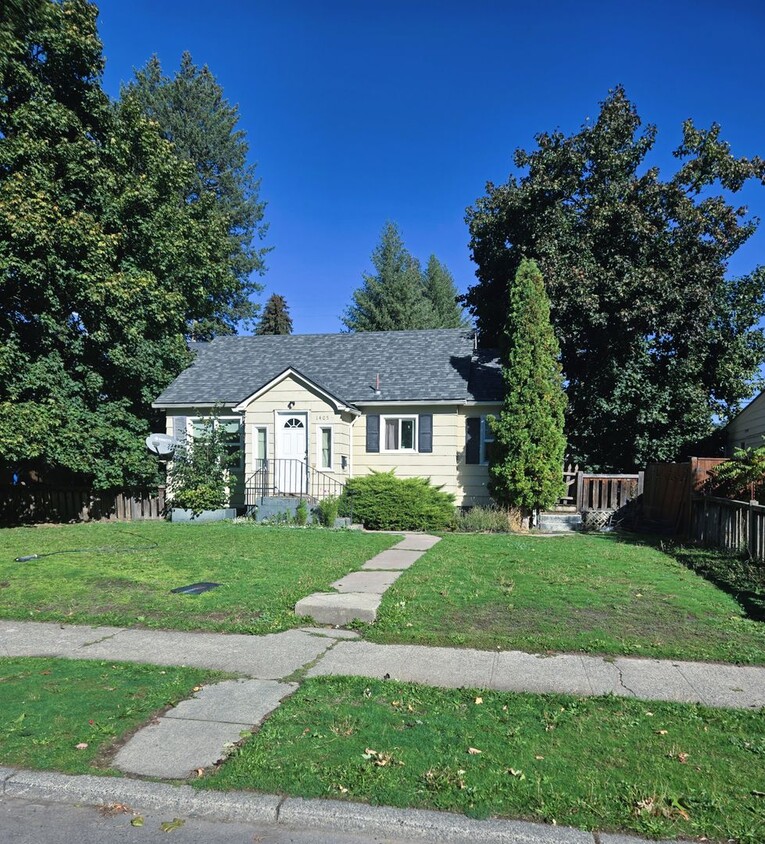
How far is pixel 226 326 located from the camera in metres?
33.7

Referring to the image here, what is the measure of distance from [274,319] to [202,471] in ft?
120

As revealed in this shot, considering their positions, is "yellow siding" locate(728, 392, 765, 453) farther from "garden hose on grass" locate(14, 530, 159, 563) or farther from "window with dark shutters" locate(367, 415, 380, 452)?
"garden hose on grass" locate(14, 530, 159, 563)

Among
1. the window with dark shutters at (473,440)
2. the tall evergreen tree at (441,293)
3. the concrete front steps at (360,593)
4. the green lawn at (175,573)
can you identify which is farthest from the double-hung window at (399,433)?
the tall evergreen tree at (441,293)

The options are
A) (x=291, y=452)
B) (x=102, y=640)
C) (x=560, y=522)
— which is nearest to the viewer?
(x=102, y=640)

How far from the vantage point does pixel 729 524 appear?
11711 millimetres

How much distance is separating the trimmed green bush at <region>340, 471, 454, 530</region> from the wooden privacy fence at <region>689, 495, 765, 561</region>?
6.01 m

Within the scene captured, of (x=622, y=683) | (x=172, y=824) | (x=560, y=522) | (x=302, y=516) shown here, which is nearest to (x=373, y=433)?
(x=302, y=516)

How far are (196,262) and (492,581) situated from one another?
60.0 feet

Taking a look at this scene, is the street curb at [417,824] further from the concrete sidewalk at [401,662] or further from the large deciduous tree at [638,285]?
the large deciduous tree at [638,285]

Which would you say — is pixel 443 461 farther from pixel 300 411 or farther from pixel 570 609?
pixel 570 609

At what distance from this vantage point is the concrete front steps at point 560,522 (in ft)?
56.9

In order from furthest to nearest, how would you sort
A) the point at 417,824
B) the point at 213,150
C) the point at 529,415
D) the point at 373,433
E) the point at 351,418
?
the point at 213,150 < the point at 373,433 < the point at 351,418 < the point at 529,415 < the point at 417,824

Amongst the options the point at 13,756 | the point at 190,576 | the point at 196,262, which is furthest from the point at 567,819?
the point at 196,262

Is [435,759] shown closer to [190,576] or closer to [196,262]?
[190,576]
